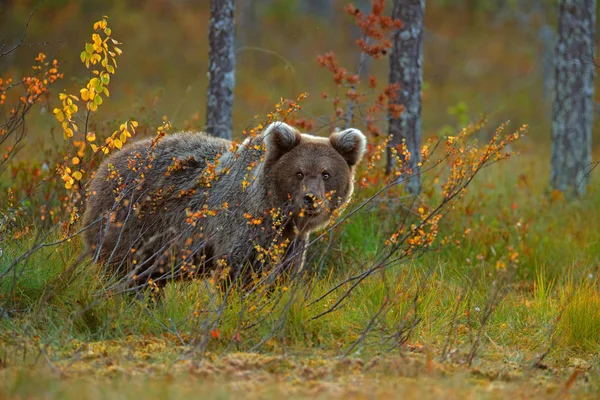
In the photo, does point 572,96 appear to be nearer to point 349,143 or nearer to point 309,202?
point 349,143

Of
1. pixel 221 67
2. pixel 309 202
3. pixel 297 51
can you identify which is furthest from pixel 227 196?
pixel 297 51

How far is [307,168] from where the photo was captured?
22.7ft

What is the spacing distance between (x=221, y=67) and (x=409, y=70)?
2.32 m

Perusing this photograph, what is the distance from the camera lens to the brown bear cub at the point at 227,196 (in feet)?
22.1

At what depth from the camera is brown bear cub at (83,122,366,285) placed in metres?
6.73

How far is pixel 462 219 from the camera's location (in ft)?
30.7

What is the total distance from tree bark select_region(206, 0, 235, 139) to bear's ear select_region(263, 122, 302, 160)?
259cm

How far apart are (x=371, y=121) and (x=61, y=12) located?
23589 millimetres

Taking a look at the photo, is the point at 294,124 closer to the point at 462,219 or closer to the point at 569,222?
the point at 462,219

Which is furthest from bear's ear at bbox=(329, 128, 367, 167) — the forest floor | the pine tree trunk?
the pine tree trunk

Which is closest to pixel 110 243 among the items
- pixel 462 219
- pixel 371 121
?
pixel 371 121

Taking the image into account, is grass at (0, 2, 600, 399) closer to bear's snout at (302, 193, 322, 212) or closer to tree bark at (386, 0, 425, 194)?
bear's snout at (302, 193, 322, 212)

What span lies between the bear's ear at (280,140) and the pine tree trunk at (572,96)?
585cm

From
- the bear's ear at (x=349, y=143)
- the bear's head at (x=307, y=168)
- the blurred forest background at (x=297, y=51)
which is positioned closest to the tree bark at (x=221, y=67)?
the bear's head at (x=307, y=168)
